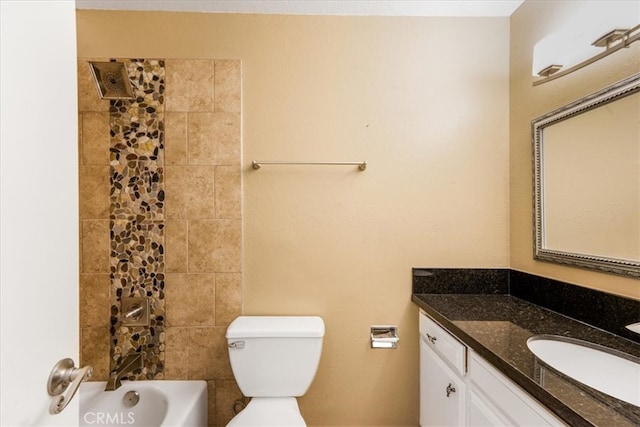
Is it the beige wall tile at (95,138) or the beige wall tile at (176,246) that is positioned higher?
the beige wall tile at (95,138)

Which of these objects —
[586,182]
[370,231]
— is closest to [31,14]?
[370,231]

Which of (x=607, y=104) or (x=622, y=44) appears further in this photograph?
(x=607, y=104)

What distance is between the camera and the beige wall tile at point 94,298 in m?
1.72

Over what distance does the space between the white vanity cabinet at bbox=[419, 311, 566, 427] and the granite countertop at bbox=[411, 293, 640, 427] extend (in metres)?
0.05

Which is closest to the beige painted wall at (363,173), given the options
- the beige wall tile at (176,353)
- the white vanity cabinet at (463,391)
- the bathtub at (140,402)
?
the white vanity cabinet at (463,391)

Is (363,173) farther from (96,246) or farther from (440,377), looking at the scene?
(96,246)

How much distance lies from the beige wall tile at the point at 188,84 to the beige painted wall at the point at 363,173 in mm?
68

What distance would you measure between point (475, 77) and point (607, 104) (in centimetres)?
72

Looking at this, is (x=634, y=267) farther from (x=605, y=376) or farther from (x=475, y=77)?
(x=475, y=77)

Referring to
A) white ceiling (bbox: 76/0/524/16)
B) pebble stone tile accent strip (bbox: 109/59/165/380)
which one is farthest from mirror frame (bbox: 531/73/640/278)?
pebble stone tile accent strip (bbox: 109/59/165/380)

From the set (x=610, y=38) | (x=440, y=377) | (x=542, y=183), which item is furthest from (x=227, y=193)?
(x=610, y=38)

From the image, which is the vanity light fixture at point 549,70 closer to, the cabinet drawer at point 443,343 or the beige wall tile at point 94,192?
the cabinet drawer at point 443,343

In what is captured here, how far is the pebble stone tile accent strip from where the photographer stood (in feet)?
5.64

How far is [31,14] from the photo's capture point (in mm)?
573
